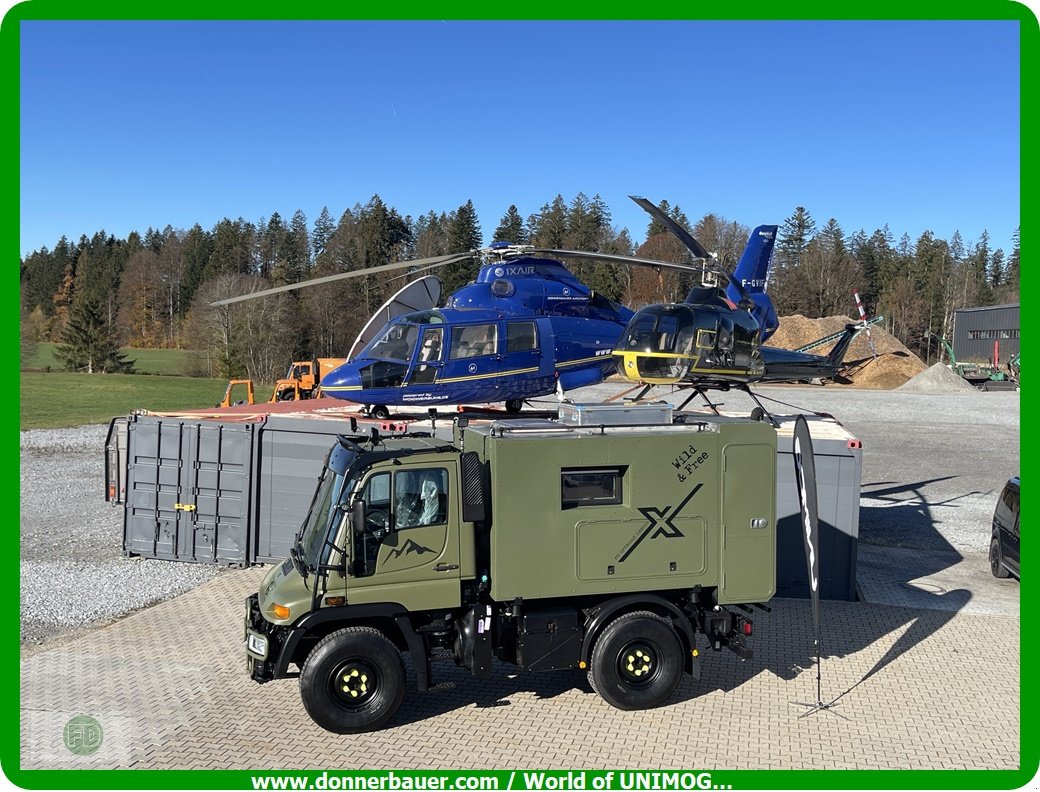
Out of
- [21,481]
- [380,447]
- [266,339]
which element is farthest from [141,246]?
[380,447]

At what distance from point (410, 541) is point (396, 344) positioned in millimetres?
6222

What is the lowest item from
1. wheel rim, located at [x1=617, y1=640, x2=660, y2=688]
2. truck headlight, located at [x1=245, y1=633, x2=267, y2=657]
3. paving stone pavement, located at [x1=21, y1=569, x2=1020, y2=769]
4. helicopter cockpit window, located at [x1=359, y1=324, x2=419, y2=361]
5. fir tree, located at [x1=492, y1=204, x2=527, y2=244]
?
paving stone pavement, located at [x1=21, y1=569, x2=1020, y2=769]

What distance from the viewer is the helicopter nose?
12734 mm

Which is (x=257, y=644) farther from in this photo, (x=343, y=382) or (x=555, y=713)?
(x=343, y=382)

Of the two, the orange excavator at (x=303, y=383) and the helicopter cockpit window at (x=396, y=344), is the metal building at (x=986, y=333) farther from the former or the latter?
the helicopter cockpit window at (x=396, y=344)

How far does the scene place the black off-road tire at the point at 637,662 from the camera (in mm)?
7465

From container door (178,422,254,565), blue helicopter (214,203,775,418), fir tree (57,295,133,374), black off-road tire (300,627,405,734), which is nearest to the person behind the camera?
black off-road tire (300,627,405,734)

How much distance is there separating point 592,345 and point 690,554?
7.16 metres

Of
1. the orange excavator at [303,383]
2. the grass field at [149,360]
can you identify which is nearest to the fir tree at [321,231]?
the grass field at [149,360]

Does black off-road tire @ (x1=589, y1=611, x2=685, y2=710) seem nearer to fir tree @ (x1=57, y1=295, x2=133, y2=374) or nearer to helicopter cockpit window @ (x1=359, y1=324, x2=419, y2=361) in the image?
helicopter cockpit window @ (x1=359, y1=324, x2=419, y2=361)

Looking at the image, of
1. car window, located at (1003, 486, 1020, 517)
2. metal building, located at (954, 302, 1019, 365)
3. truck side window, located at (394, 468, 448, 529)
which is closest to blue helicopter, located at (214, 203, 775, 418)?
truck side window, located at (394, 468, 448, 529)

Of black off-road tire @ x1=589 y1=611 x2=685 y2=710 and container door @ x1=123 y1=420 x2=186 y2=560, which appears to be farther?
container door @ x1=123 y1=420 x2=186 y2=560

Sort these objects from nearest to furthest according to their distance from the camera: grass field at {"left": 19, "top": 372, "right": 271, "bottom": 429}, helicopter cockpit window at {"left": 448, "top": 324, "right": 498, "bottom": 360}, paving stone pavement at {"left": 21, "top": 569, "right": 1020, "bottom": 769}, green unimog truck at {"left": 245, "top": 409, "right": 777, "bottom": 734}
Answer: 1. paving stone pavement at {"left": 21, "top": 569, "right": 1020, "bottom": 769}
2. green unimog truck at {"left": 245, "top": 409, "right": 777, "bottom": 734}
3. helicopter cockpit window at {"left": 448, "top": 324, "right": 498, "bottom": 360}
4. grass field at {"left": 19, "top": 372, "right": 271, "bottom": 429}

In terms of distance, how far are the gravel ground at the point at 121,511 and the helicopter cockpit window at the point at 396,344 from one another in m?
4.21
